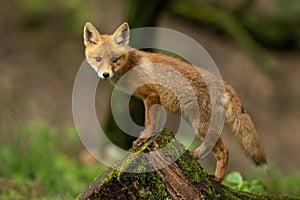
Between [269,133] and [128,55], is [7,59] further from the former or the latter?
[128,55]

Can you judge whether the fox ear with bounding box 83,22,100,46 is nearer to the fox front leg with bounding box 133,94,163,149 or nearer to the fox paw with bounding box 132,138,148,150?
the fox front leg with bounding box 133,94,163,149

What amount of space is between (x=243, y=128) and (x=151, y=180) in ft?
4.18

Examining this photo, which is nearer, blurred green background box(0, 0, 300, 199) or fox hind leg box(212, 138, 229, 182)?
fox hind leg box(212, 138, 229, 182)

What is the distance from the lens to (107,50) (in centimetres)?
534

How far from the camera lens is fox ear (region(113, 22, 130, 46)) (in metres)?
5.39

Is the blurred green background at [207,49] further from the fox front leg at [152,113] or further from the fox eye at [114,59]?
the fox eye at [114,59]

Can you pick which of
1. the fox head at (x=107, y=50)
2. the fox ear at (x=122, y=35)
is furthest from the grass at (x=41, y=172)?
the fox ear at (x=122, y=35)

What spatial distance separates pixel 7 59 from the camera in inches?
591

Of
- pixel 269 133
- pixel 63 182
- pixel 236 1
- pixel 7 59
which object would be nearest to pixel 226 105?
pixel 63 182

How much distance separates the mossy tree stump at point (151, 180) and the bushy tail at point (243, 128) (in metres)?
0.94

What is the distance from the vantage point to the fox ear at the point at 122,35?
17.7 feet

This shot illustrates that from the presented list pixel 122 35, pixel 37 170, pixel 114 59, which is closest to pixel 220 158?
pixel 114 59

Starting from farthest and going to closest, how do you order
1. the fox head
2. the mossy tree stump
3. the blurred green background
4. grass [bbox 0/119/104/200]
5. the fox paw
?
the blurred green background, grass [bbox 0/119/104/200], the fox head, the fox paw, the mossy tree stump

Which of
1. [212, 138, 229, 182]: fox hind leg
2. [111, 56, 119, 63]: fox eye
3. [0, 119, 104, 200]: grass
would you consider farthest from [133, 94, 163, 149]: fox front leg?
[0, 119, 104, 200]: grass
